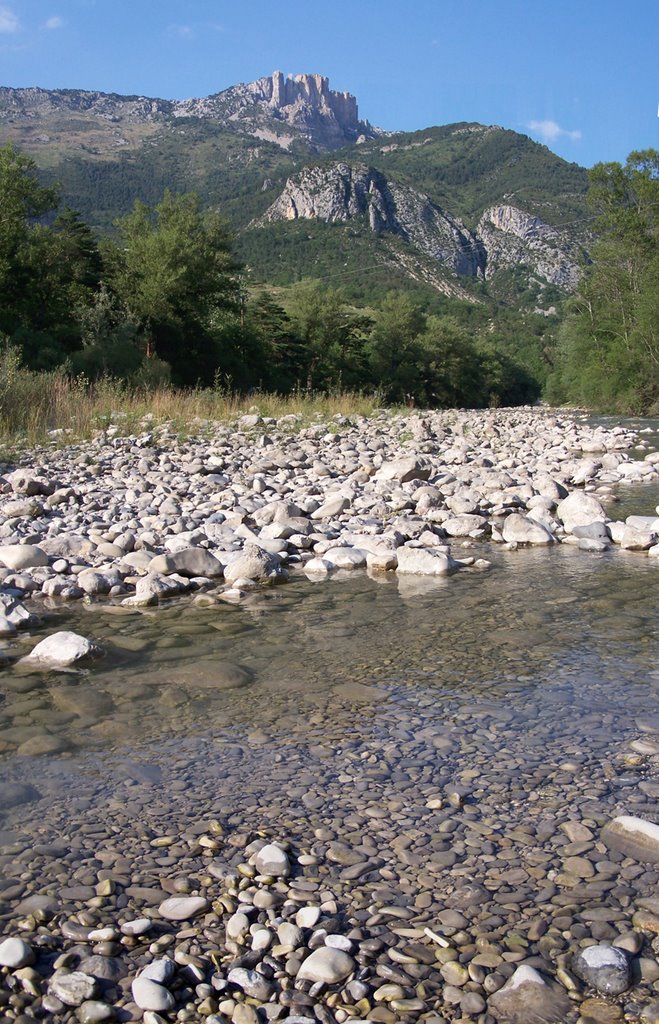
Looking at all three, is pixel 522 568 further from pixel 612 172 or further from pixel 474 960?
pixel 612 172

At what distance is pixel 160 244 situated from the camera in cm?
3041

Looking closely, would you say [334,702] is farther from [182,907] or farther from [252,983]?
[252,983]

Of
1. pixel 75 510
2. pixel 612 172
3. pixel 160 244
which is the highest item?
pixel 612 172

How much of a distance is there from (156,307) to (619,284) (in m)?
22.7

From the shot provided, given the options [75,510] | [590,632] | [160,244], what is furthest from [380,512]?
[160,244]

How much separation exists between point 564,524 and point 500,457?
7.00 meters

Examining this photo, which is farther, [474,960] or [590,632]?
[590,632]

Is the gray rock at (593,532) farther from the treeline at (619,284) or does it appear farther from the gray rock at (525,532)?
the treeline at (619,284)

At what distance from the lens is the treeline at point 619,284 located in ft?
115

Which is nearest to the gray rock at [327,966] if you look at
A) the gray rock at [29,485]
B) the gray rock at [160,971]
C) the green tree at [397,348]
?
the gray rock at [160,971]

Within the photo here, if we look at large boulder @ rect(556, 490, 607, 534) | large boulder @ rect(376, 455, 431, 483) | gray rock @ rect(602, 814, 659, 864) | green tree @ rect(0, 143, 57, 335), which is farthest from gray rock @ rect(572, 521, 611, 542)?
green tree @ rect(0, 143, 57, 335)

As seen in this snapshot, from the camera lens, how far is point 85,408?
14070 mm

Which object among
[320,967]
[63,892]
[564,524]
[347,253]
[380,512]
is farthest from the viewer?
[347,253]

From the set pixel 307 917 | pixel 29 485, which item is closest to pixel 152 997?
pixel 307 917
